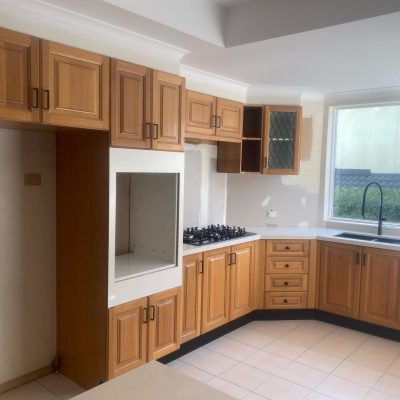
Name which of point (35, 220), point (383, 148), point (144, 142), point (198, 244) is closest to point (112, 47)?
point (144, 142)

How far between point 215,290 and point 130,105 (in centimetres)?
178

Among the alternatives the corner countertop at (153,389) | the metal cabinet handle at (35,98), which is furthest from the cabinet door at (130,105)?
the corner countertop at (153,389)

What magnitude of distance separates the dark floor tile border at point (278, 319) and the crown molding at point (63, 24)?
7.60 ft

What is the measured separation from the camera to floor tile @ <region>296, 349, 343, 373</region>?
3.09 metres

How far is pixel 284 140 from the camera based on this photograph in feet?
13.5

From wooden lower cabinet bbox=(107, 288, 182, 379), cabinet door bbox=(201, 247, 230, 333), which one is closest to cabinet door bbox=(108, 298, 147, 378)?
wooden lower cabinet bbox=(107, 288, 182, 379)

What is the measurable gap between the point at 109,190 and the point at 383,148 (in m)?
3.08

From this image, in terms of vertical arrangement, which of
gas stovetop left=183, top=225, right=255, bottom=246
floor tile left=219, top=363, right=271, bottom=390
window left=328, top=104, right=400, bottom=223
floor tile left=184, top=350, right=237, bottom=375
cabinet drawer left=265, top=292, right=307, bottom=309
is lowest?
floor tile left=184, top=350, right=237, bottom=375

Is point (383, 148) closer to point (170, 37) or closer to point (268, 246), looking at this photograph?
point (268, 246)

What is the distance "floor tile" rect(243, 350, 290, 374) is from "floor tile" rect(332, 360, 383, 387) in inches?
15.9

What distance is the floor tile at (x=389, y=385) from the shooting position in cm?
276

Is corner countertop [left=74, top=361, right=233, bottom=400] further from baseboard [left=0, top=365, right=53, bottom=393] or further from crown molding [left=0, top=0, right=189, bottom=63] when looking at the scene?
baseboard [left=0, top=365, right=53, bottom=393]

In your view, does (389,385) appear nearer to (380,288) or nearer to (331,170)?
(380,288)

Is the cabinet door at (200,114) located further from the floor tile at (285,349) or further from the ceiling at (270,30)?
the floor tile at (285,349)
